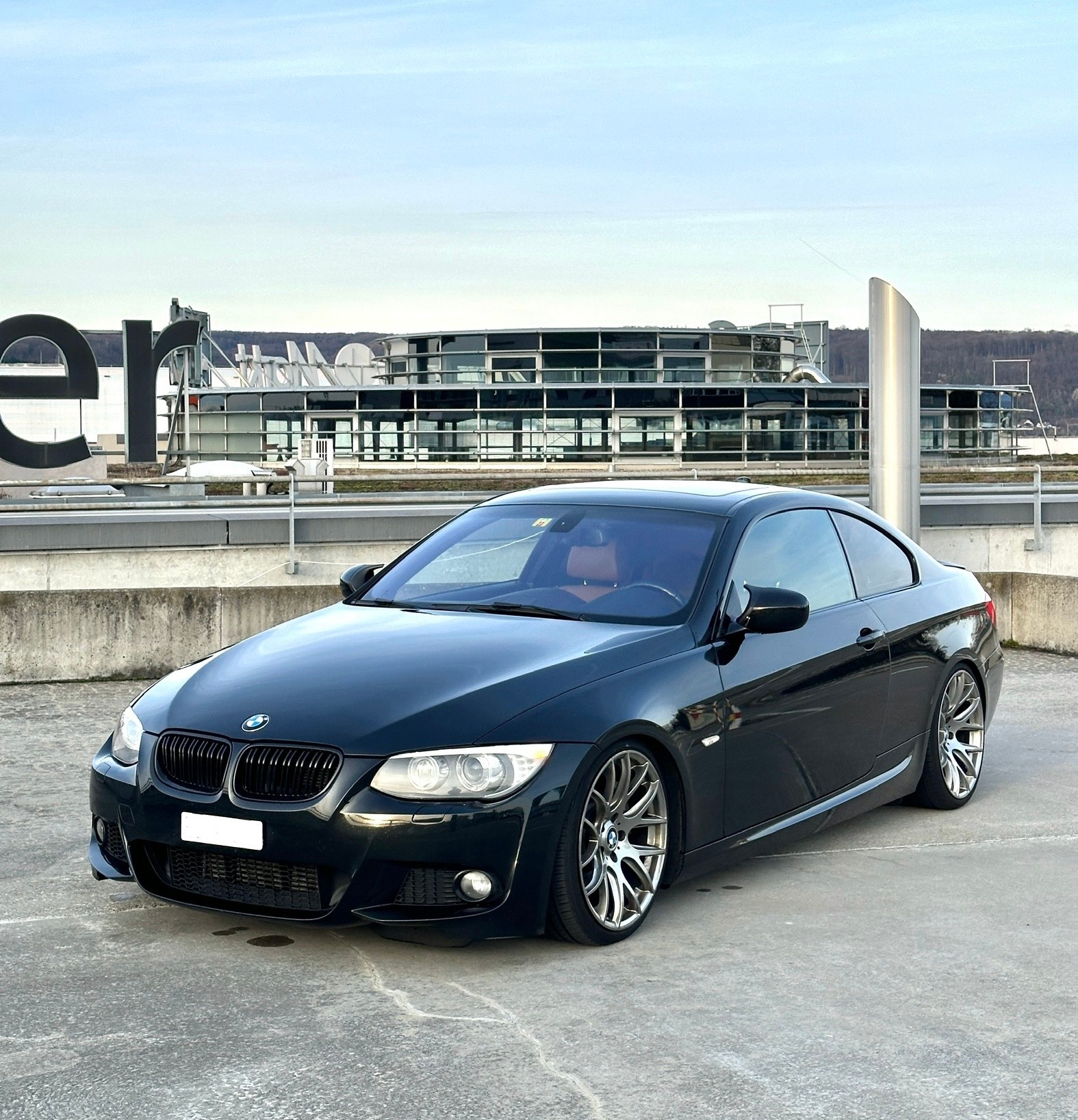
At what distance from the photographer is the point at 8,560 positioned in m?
16.6

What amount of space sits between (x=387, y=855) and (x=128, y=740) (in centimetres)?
115

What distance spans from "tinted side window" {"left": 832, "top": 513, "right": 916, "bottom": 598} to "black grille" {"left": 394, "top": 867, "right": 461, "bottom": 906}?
2.62 meters

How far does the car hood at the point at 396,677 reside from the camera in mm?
4727

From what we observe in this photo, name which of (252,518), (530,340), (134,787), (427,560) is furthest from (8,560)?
(530,340)

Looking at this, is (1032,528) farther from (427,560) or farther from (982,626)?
(427,560)

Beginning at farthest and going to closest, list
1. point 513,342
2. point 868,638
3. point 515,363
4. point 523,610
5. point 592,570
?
point 513,342 → point 515,363 → point 868,638 → point 592,570 → point 523,610

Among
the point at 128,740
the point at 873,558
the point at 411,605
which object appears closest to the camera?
the point at 128,740

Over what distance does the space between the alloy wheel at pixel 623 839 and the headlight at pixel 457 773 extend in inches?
11.9

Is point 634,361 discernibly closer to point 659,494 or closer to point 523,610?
point 659,494

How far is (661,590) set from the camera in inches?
226

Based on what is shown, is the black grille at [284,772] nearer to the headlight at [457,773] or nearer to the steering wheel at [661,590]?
the headlight at [457,773]

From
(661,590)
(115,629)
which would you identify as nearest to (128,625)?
(115,629)

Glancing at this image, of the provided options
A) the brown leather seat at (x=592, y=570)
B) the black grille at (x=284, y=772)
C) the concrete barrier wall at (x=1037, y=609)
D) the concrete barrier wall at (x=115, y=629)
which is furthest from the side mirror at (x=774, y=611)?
the concrete barrier wall at (x=1037, y=609)

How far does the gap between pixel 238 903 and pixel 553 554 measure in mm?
1916
